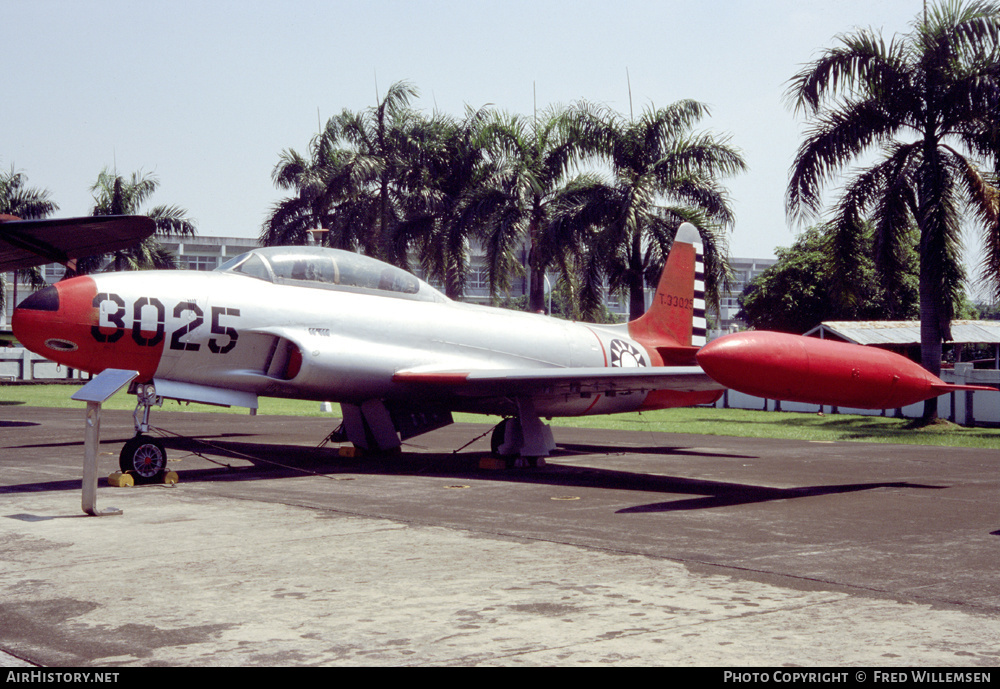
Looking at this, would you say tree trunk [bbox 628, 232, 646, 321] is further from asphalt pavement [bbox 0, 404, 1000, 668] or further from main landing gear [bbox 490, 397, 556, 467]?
asphalt pavement [bbox 0, 404, 1000, 668]

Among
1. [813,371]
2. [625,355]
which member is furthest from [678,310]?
[813,371]

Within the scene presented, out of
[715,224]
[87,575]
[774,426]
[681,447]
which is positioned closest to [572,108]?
[715,224]

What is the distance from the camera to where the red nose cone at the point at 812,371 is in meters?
10.4

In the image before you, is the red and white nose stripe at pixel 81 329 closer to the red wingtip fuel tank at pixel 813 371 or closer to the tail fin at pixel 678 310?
the red wingtip fuel tank at pixel 813 371

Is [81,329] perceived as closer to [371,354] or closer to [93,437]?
[93,437]

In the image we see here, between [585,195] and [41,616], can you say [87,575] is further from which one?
[585,195]

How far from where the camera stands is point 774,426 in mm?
26609

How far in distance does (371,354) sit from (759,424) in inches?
655

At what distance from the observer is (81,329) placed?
11492mm

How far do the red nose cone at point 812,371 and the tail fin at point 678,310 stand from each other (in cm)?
725

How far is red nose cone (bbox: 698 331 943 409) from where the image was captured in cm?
1035

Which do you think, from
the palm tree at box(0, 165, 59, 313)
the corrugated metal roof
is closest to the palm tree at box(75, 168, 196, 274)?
the palm tree at box(0, 165, 59, 313)

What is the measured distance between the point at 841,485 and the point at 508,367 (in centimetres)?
577

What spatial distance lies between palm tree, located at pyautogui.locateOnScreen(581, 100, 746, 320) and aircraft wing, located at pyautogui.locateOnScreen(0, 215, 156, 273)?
14716 mm
